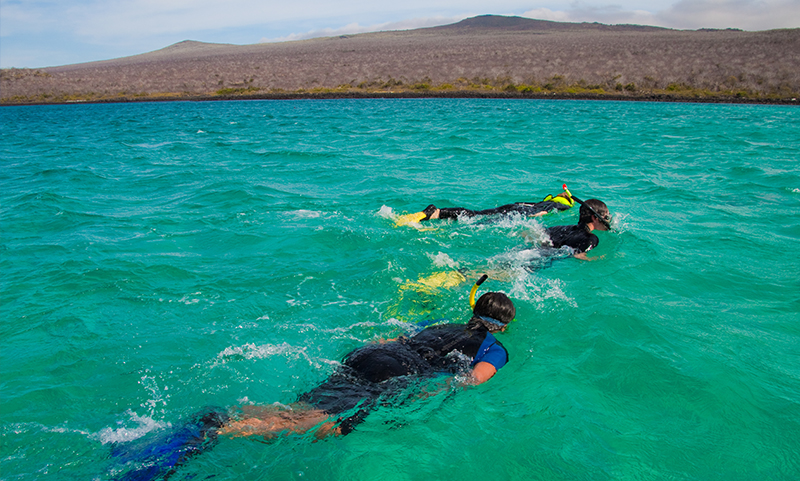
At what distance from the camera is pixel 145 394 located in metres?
3.93

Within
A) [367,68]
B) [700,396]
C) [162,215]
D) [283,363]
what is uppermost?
[367,68]

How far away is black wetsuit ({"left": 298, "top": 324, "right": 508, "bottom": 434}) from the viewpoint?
3584 millimetres

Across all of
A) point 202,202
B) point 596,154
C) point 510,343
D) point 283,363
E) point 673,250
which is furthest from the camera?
point 596,154

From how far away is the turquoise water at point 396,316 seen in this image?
3.34 m

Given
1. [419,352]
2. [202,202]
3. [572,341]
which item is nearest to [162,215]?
[202,202]

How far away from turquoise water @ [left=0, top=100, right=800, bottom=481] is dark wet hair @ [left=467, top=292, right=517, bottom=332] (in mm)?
481

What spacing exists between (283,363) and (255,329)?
0.74m

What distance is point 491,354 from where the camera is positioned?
3963 mm

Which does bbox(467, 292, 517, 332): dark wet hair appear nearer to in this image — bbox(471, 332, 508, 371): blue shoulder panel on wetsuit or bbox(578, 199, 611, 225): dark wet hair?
bbox(471, 332, 508, 371): blue shoulder panel on wetsuit

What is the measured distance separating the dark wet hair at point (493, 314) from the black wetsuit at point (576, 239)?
2.84m

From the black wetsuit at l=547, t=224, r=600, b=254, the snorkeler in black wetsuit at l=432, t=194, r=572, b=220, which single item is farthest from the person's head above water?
the snorkeler in black wetsuit at l=432, t=194, r=572, b=220

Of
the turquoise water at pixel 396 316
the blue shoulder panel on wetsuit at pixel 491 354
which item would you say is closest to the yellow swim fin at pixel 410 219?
the turquoise water at pixel 396 316

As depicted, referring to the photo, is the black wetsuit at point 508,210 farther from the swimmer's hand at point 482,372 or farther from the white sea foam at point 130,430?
the white sea foam at point 130,430

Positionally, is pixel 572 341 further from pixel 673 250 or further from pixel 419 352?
pixel 673 250
